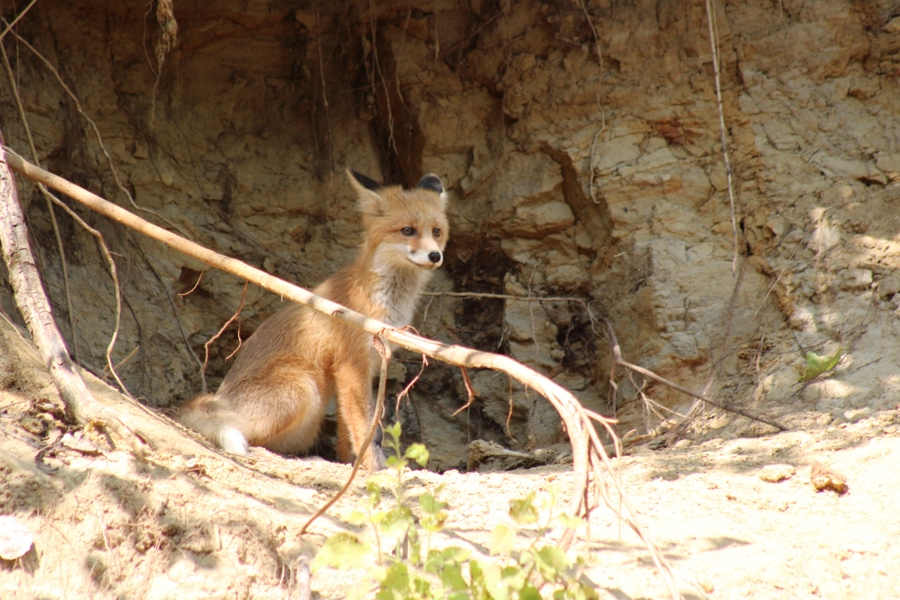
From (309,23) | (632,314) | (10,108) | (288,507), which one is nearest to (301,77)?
(309,23)

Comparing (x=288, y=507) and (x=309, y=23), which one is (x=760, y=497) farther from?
(x=309, y=23)

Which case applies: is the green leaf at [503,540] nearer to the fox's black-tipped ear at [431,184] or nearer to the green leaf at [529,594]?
the green leaf at [529,594]

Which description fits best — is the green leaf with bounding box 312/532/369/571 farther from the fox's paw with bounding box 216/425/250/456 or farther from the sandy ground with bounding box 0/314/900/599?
the fox's paw with bounding box 216/425/250/456

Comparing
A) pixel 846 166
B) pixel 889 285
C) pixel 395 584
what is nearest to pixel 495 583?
pixel 395 584

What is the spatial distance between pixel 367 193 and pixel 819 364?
3601 millimetres

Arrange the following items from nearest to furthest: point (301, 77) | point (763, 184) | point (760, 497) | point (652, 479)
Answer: point (760, 497) → point (652, 479) → point (763, 184) → point (301, 77)

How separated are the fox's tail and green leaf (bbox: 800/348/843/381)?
150 inches

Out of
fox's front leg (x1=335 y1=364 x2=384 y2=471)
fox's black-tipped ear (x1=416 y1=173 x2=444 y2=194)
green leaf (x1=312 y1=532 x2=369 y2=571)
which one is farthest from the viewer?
fox's black-tipped ear (x1=416 y1=173 x2=444 y2=194)

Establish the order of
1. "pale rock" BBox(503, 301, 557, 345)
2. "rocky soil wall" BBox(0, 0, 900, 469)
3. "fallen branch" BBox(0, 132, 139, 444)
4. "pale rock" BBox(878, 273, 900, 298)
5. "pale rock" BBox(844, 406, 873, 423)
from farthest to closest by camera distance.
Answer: "pale rock" BBox(503, 301, 557, 345), "rocky soil wall" BBox(0, 0, 900, 469), "pale rock" BBox(878, 273, 900, 298), "pale rock" BBox(844, 406, 873, 423), "fallen branch" BBox(0, 132, 139, 444)

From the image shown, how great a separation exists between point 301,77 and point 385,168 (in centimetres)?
129

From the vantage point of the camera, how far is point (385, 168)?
7512mm

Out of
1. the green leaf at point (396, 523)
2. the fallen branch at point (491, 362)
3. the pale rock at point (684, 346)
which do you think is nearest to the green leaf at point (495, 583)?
the fallen branch at point (491, 362)

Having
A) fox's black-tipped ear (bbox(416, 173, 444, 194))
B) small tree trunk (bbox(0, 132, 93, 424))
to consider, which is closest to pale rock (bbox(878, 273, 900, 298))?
fox's black-tipped ear (bbox(416, 173, 444, 194))

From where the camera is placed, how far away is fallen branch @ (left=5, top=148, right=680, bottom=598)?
7.11 feet
